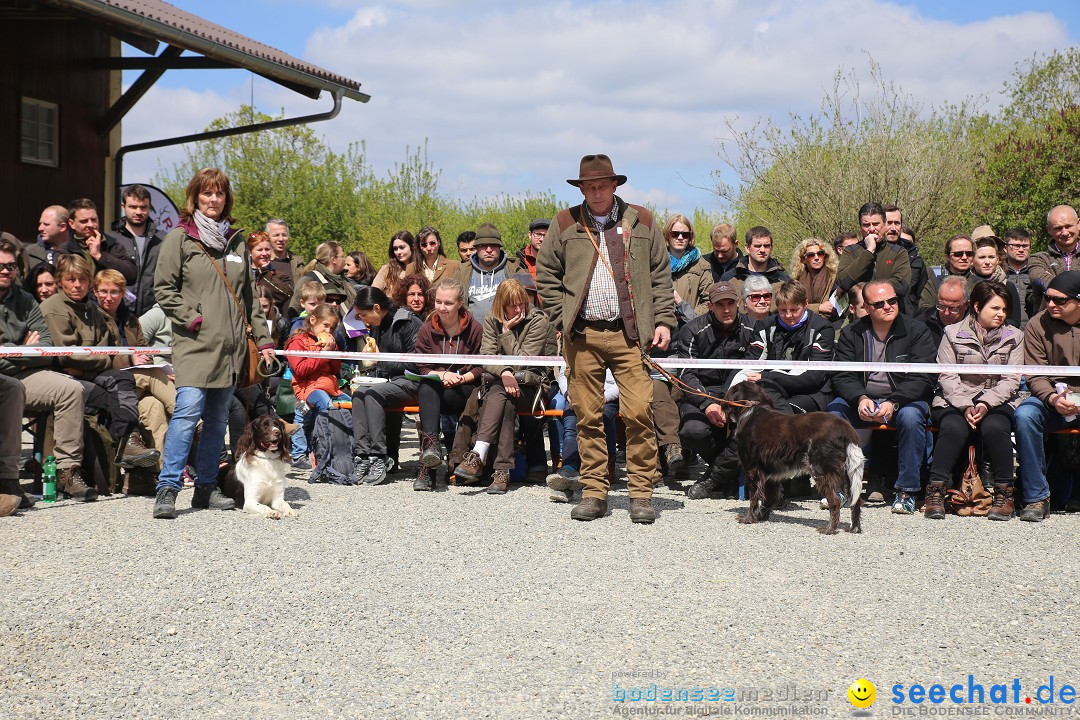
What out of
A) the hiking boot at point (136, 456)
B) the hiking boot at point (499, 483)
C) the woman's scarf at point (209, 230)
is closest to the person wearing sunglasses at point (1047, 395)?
the hiking boot at point (499, 483)

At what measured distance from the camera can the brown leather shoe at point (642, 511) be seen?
7.11 m

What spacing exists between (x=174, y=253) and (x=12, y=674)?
359cm

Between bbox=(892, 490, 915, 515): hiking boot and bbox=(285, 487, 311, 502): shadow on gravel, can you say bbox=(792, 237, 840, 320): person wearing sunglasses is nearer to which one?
bbox=(892, 490, 915, 515): hiking boot

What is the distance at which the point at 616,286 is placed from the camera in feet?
23.4

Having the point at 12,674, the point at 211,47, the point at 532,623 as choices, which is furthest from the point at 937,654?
the point at 211,47

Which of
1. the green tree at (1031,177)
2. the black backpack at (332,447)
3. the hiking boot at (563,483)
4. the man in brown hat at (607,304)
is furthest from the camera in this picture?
the green tree at (1031,177)

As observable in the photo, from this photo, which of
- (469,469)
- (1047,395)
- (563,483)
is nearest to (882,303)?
(1047,395)

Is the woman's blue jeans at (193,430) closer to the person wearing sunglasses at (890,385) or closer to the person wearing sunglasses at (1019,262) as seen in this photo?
the person wearing sunglasses at (890,385)

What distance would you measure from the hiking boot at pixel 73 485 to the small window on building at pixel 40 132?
1008cm

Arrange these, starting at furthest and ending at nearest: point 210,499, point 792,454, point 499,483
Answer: point 499,483 < point 210,499 < point 792,454

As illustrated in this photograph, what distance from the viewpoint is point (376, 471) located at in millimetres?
8969

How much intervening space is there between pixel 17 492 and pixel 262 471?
5.77ft

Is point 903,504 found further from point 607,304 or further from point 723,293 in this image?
point 607,304

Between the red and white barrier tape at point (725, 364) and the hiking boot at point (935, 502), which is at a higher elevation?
the red and white barrier tape at point (725, 364)
